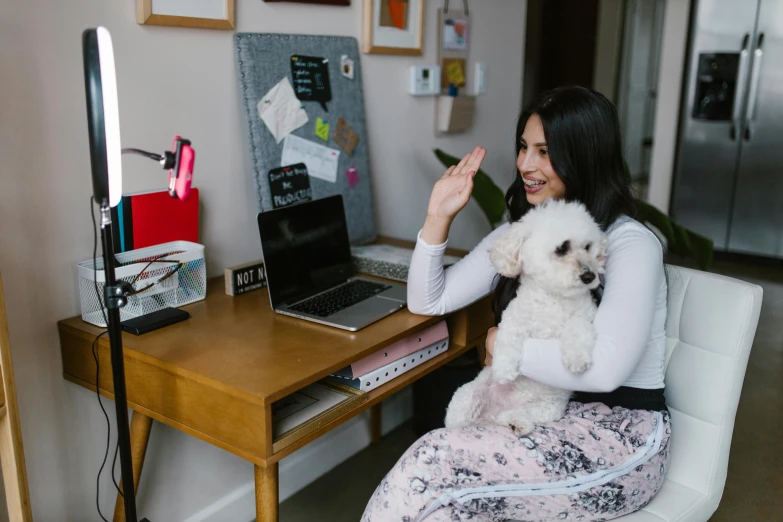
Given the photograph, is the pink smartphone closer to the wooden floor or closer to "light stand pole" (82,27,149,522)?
"light stand pole" (82,27,149,522)

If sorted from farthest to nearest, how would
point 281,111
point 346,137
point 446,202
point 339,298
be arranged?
point 346,137, point 281,111, point 339,298, point 446,202

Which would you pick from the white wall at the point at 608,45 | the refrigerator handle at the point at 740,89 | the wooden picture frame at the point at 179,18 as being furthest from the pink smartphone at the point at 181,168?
the white wall at the point at 608,45

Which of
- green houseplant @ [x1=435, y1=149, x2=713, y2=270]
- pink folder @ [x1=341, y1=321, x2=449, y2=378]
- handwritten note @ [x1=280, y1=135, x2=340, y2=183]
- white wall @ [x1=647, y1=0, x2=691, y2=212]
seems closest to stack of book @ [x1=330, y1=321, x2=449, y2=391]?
pink folder @ [x1=341, y1=321, x2=449, y2=378]

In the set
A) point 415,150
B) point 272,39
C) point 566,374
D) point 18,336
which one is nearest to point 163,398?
point 18,336

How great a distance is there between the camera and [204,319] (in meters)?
1.56

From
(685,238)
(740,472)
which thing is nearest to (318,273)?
(685,238)

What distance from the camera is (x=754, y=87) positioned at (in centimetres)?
441

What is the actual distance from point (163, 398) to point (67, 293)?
388mm

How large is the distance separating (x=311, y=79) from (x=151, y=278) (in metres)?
0.80

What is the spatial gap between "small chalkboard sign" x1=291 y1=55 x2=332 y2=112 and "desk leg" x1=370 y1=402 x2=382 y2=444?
1.10 metres

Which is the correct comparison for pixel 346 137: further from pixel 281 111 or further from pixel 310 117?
pixel 281 111

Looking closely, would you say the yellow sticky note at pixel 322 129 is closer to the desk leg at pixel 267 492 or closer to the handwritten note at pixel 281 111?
the handwritten note at pixel 281 111

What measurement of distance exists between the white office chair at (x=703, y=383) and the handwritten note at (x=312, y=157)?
1056 millimetres

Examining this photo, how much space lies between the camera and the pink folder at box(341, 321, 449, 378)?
58.3 inches
